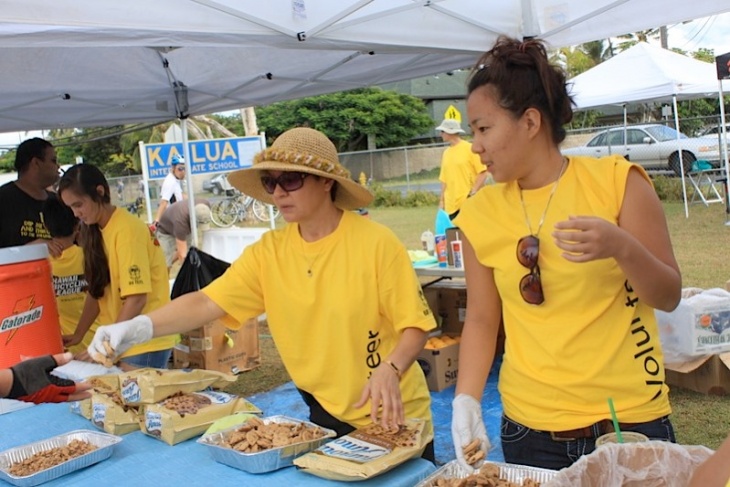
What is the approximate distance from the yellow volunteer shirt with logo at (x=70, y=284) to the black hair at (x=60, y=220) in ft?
0.31

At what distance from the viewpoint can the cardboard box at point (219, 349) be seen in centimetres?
568

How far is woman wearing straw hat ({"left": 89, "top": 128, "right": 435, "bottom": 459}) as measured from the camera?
209 cm

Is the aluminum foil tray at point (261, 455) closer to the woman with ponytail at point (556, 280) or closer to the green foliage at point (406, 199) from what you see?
the woman with ponytail at point (556, 280)

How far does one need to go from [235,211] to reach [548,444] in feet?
53.0

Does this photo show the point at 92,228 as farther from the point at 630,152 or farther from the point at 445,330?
the point at 630,152

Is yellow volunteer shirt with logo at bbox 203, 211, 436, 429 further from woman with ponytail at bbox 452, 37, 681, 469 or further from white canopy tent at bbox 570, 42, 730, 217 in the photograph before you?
white canopy tent at bbox 570, 42, 730, 217

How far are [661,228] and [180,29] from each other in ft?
7.15

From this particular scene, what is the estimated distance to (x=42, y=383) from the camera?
2.51 m

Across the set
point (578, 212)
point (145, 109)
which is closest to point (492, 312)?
point (578, 212)

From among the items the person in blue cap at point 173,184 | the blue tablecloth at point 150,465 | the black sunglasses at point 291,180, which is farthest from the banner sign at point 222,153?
the black sunglasses at point 291,180

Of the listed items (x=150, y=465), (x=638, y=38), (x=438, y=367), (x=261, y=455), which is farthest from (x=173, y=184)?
(x=638, y=38)

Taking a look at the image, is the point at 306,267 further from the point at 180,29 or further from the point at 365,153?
the point at 365,153

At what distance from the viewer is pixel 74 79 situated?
489cm

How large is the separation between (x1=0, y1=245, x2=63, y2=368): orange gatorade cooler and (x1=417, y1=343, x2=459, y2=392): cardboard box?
2.98 metres
